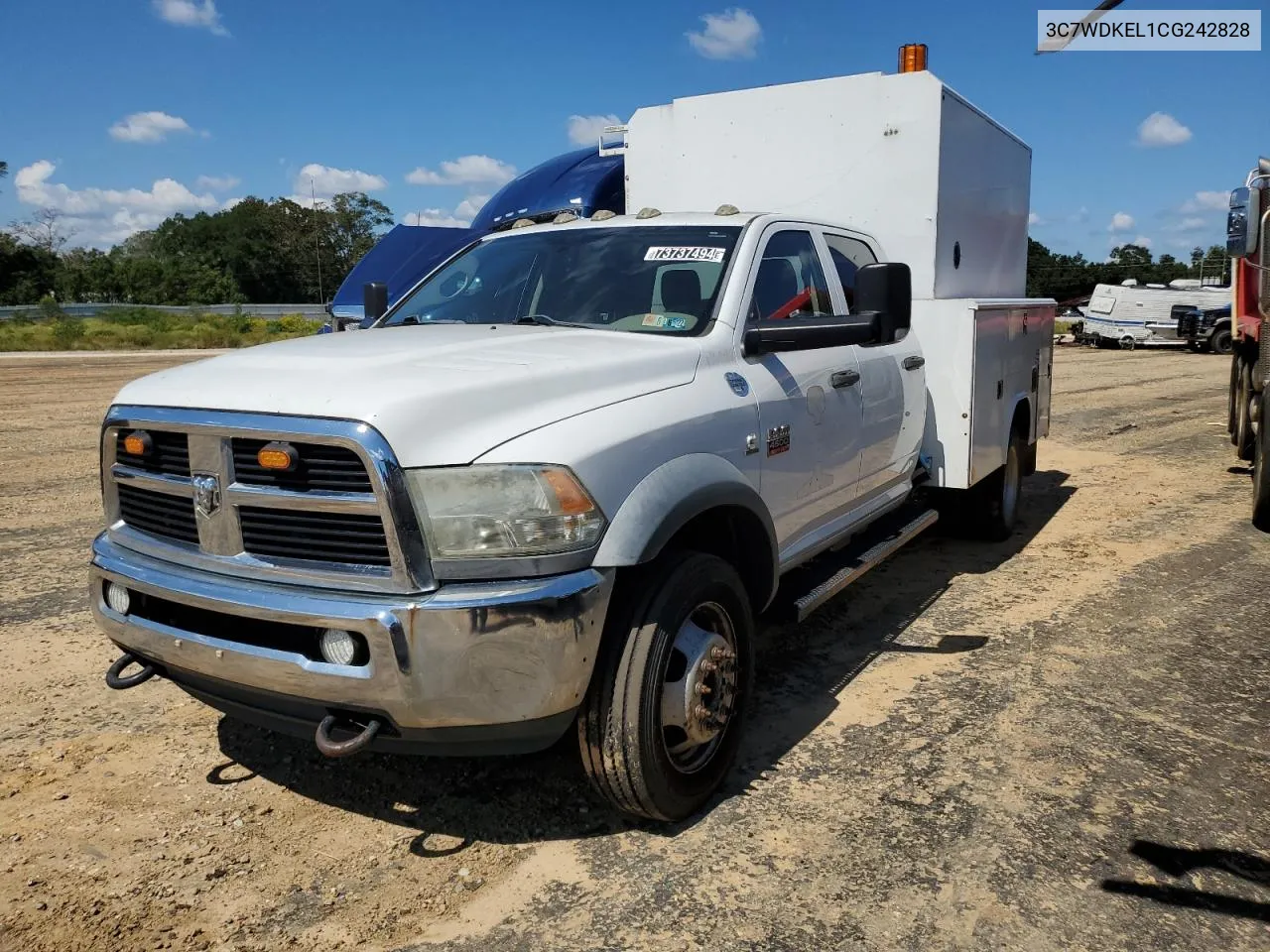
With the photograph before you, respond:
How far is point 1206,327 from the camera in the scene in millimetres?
31031

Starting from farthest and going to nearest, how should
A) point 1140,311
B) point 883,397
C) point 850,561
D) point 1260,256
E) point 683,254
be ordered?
point 1140,311, point 1260,256, point 883,397, point 850,561, point 683,254

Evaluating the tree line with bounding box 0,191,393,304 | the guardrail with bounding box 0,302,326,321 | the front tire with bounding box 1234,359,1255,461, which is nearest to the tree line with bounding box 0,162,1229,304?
the tree line with bounding box 0,191,393,304

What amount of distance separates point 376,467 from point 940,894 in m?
1.95

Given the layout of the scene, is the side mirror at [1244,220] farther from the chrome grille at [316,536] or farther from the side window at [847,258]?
the chrome grille at [316,536]

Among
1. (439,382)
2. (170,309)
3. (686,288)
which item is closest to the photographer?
(439,382)

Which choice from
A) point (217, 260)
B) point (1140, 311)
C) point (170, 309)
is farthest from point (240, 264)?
point (1140, 311)

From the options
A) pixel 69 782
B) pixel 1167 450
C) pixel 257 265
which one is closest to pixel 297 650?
pixel 69 782

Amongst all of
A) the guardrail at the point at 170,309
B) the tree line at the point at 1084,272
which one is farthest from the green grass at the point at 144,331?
the tree line at the point at 1084,272

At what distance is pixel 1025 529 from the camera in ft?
24.5

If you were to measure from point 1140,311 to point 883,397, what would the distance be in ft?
107

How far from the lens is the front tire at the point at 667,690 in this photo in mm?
2863

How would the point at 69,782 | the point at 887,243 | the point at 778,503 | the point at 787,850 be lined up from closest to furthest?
the point at 787,850, the point at 69,782, the point at 778,503, the point at 887,243

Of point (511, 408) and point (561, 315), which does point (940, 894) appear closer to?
point (511, 408)

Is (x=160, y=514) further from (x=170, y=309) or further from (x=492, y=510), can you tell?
(x=170, y=309)
